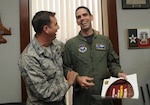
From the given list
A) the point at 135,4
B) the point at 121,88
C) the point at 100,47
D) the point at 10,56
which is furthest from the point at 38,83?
the point at 135,4

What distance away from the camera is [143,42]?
2.63 meters

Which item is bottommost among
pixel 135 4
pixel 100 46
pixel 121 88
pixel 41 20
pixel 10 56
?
pixel 121 88

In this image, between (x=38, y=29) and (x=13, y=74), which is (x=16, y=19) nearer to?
(x=13, y=74)

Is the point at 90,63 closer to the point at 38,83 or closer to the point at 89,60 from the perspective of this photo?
the point at 89,60

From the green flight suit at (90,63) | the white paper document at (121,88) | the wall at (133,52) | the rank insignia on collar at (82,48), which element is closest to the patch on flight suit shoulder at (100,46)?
the green flight suit at (90,63)

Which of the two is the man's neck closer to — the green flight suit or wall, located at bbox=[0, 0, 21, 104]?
the green flight suit

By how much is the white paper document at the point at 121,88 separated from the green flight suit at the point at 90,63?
0.26 meters

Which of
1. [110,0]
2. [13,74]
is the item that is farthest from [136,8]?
[13,74]

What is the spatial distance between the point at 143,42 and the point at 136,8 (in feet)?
1.50

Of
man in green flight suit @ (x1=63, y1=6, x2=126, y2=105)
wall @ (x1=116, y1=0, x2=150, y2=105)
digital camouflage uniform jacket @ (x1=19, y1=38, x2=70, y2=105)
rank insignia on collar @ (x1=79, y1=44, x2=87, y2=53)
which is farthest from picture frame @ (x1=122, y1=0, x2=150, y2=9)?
digital camouflage uniform jacket @ (x1=19, y1=38, x2=70, y2=105)

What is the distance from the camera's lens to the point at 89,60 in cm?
191

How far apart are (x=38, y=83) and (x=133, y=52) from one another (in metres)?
1.58

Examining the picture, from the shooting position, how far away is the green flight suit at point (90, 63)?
190cm

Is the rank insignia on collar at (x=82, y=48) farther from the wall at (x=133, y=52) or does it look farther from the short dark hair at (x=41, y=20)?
the wall at (x=133, y=52)
